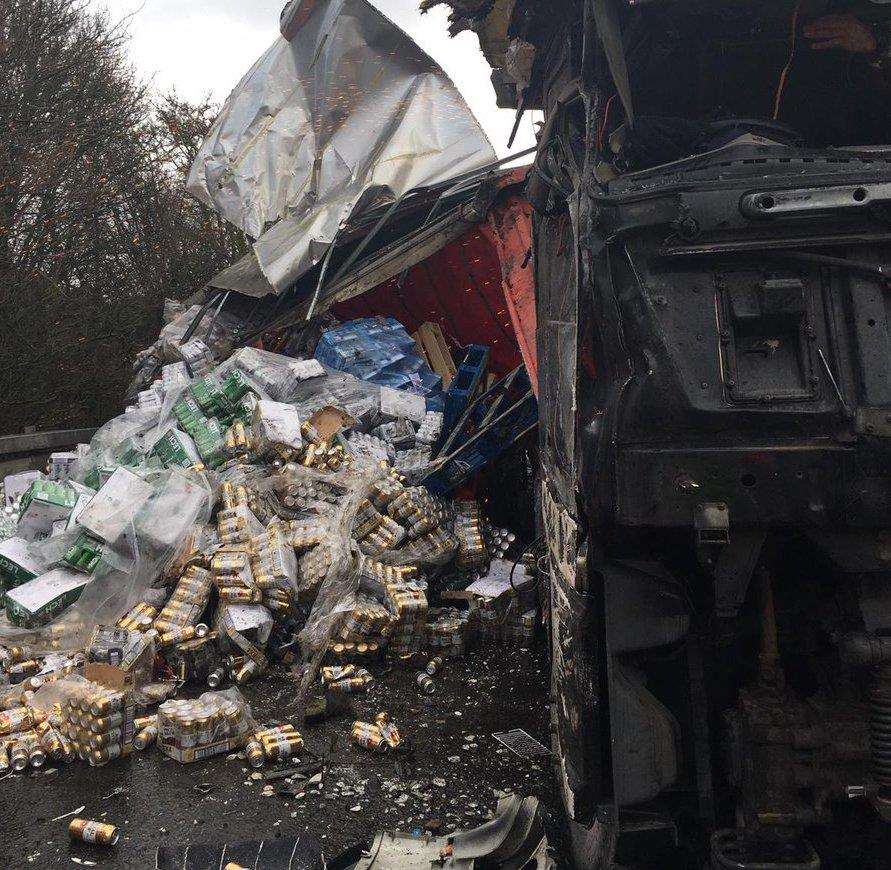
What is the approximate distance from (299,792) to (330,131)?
25.2 feet

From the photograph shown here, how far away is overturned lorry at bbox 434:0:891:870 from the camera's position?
2.37 meters

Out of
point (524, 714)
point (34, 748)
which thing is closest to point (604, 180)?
point (524, 714)

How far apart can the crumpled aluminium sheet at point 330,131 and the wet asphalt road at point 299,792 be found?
229 inches

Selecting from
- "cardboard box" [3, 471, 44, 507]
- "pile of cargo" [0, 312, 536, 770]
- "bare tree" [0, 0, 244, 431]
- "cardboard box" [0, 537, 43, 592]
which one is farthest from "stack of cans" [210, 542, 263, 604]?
"bare tree" [0, 0, 244, 431]

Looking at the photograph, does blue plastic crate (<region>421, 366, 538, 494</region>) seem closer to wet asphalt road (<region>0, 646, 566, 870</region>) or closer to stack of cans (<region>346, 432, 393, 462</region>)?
stack of cans (<region>346, 432, 393, 462</region>)

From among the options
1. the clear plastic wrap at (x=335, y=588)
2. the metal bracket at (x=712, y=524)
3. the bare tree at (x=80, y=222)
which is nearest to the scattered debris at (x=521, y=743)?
the clear plastic wrap at (x=335, y=588)

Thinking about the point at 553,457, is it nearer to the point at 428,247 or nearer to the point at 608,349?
the point at 608,349

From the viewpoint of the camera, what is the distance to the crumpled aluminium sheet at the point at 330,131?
374 inches

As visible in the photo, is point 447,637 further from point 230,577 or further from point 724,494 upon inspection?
point 724,494

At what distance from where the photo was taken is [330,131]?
9.89m

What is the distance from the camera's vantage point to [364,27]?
31.5 feet

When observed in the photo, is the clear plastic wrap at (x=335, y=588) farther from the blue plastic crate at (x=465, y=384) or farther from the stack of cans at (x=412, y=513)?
the blue plastic crate at (x=465, y=384)

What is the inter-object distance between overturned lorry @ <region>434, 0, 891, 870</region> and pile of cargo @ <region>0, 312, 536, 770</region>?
1.96 meters

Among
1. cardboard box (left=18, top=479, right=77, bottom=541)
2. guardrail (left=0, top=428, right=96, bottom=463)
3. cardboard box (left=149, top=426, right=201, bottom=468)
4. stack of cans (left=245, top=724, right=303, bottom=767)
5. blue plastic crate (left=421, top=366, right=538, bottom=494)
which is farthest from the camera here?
guardrail (left=0, top=428, right=96, bottom=463)
